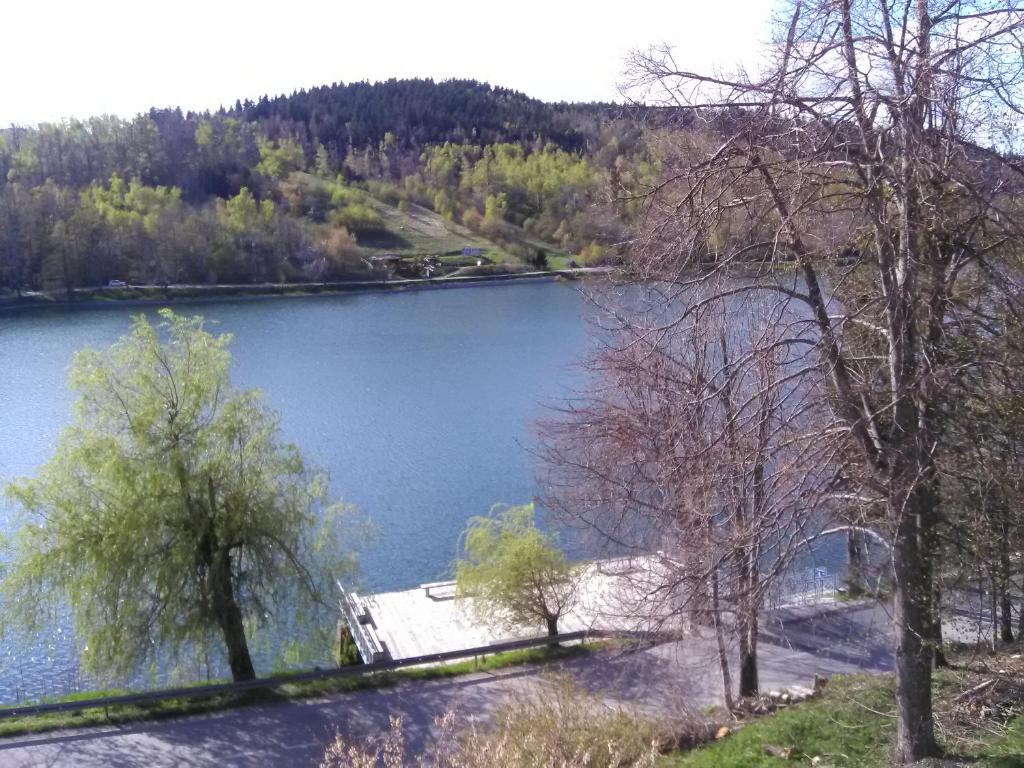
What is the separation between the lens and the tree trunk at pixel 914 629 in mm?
5840

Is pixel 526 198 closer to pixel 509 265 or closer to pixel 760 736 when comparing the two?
pixel 509 265

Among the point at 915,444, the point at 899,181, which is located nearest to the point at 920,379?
the point at 915,444

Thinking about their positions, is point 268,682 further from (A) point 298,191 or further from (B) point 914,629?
(A) point 298,191

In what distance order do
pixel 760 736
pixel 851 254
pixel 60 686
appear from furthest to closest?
pixel 60 686, pixel 760 736, pixel 851 254

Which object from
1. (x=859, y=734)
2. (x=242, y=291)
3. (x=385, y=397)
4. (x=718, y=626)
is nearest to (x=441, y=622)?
(x=718, y=626)

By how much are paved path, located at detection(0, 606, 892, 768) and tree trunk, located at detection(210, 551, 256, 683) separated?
1437mm

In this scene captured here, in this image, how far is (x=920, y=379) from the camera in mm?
5359

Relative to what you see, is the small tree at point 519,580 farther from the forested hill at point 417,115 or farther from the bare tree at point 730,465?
the forested hill at point 417,115

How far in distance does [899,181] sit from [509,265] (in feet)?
228

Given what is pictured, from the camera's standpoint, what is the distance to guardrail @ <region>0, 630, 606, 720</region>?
11.4m

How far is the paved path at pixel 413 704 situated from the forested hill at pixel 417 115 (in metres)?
100

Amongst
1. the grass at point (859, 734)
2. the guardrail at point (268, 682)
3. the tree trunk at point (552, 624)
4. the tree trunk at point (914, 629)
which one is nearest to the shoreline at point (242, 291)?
the tree trunk at point (552, 624)

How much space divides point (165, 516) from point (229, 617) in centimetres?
163

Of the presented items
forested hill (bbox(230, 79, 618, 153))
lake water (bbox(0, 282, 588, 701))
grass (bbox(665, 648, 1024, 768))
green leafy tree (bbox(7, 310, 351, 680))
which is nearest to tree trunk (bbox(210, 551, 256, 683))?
green leafy tree (bbox(7, 310, 351, 680))
